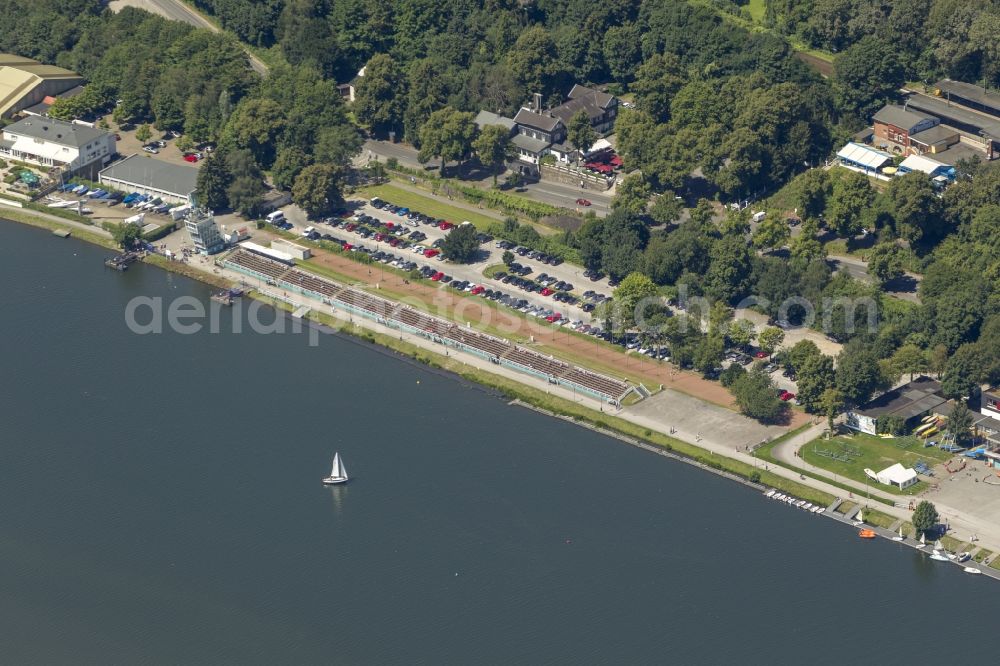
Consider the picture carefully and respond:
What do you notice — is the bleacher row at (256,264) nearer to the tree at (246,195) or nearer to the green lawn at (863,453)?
the tree at (246,195)

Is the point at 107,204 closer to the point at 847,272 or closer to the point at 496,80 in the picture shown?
the point at 496,80

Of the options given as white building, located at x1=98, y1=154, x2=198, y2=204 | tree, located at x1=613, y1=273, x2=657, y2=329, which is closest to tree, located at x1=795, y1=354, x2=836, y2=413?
tree, located at x1=613, y1=273, x2=657, y2=329

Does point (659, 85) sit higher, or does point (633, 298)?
point (659, 85)

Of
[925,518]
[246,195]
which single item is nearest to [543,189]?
[246,195]

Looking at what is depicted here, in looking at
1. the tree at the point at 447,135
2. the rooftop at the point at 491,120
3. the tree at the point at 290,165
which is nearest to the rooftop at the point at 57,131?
the tree at the point at 290,165

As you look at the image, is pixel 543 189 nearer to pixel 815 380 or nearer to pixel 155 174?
pixel 155 174
